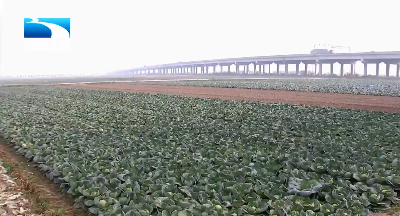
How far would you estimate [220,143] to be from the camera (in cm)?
1273

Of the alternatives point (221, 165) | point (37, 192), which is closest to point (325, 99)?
point (221, 165)

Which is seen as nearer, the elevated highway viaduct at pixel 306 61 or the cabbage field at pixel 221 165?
the cabbage field at pixel 221 165

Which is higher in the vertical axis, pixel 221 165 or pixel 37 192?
pixel 221 165

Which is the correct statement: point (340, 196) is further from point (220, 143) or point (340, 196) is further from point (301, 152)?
point (220, 143)

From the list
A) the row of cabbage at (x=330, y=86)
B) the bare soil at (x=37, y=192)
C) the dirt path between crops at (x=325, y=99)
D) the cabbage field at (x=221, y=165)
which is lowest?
the bare soil at (x=37, y=192)

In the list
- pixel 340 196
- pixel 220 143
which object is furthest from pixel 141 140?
pixel 340 196

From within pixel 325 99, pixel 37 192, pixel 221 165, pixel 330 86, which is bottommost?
pixel 37 192

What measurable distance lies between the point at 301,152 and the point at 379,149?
2.28 meters

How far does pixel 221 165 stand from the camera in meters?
9.72

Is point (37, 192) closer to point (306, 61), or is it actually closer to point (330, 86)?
point (330, 86)

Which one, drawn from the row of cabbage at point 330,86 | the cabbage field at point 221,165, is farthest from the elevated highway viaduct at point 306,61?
the cabbage field at point 221,165

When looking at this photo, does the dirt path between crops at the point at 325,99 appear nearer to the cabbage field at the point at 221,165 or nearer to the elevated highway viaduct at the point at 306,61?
the cabbage field at the point at 221,165

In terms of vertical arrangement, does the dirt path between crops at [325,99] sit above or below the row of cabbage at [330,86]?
below

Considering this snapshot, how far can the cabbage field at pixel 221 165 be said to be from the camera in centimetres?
736
